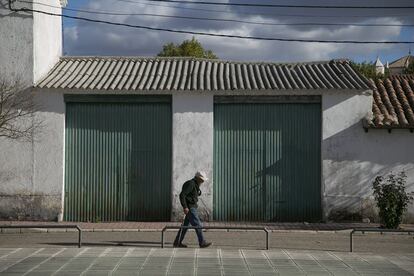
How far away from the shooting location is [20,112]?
1669 centimetres

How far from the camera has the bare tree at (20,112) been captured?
16547 millimetres

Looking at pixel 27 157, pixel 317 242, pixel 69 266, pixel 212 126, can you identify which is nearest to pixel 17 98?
pixel 27 157

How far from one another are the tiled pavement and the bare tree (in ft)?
17.7

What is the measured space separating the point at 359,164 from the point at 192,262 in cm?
773

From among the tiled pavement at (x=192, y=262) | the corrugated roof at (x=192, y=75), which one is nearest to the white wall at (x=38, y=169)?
the corrugated roof at (x=192, y=75)

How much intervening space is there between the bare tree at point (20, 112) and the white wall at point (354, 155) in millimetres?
8053

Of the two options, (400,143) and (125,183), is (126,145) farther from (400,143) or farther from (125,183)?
(400,143)

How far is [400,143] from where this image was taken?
16.7 meters

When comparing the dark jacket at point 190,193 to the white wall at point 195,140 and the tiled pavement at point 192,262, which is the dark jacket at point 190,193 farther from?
the white wall at point 195,140

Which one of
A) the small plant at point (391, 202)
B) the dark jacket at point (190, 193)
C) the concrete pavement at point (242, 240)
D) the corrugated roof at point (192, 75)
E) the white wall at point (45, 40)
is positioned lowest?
the concrete pavement at point (242, 240)

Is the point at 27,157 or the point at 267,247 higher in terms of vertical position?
the point at 27,157

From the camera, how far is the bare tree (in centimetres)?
1655

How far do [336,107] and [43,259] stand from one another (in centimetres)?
939

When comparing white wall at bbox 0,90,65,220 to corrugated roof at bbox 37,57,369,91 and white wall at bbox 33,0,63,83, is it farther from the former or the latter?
white wall at bbox 33,0,63,83
